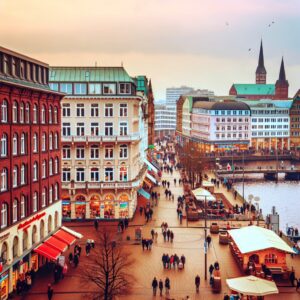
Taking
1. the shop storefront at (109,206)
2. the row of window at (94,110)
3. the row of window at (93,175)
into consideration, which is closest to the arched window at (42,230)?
the row of window at (93,175)

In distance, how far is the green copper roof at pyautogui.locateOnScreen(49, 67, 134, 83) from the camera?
243 feet

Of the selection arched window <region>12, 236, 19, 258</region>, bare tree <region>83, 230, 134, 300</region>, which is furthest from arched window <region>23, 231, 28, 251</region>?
bare tree <region>83, 230, 134, 300</region>

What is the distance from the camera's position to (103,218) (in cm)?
7488

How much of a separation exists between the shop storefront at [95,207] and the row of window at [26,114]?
65.1ft

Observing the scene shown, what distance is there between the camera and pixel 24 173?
156 feet

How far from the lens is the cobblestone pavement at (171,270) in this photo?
44.8 metres

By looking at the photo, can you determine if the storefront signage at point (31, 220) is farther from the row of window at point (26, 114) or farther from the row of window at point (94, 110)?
the row of window at point (94, 110)

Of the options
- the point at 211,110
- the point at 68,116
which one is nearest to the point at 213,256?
the point at 68,116

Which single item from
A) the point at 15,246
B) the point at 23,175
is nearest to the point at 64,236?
the point at 23,175

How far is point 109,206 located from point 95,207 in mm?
1769

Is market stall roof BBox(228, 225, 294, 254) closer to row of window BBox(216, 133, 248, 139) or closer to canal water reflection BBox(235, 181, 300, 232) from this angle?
canal water reflection BBox(235, 181, 300, 232)

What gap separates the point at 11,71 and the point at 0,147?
684 cm

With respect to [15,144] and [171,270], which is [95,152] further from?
[15,144]

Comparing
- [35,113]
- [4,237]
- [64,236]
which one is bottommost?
[64,236]
